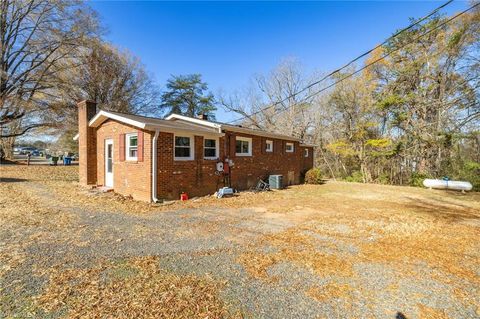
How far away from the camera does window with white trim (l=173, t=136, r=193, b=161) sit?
29.4 ft

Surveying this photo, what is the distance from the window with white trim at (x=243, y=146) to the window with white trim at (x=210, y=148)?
148 centimetres

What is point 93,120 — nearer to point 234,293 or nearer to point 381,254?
point 234,293

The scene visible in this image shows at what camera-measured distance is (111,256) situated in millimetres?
3805

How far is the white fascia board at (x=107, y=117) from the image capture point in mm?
8125

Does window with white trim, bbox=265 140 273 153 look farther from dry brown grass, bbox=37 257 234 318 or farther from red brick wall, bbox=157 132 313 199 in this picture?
dry brown grass, bbox=37 257 234 318

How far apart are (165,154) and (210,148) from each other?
239 cm

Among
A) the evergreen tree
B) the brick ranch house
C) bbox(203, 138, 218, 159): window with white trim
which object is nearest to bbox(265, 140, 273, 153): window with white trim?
the brick ranch house

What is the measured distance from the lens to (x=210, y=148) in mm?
10312

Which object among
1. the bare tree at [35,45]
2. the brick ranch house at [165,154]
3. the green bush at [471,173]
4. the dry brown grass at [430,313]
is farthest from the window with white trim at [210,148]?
the bare tree at [35,45]

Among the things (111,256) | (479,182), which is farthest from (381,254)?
(479,182)

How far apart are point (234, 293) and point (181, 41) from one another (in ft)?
52.7

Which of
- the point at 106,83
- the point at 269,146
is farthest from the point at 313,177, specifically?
the point at 106,83

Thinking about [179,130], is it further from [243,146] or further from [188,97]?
[188,97]

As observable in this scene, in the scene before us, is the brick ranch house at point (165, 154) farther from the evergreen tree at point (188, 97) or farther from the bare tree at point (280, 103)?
the evergreen tree at point (188, 97)
